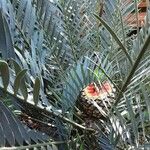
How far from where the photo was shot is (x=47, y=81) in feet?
2.10

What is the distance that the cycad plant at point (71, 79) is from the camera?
0.45 meters

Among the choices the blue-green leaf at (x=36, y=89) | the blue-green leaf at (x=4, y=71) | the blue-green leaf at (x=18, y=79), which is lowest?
the blue-green leaf at (x=36, y=89)

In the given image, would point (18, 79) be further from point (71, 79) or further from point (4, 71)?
point (71, 79)

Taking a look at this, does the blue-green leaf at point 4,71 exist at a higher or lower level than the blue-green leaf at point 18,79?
higher

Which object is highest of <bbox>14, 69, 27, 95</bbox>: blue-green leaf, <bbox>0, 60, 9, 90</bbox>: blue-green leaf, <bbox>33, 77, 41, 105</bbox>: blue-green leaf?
<bbox>0, 60, 9, 90</bbox>: blue-green leaf

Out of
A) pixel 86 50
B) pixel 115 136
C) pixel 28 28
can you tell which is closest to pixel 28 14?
pixel 28 28

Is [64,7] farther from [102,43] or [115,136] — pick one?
[115,136]

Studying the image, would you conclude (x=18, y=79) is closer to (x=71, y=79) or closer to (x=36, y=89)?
(x=36, y=89)

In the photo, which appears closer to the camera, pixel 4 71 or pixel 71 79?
pixel 4 71

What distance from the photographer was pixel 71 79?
559mm

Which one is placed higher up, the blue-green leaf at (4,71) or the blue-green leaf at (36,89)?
the blue-green leaf at (4,71)

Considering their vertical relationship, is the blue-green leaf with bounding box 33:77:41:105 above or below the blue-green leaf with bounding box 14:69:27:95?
below

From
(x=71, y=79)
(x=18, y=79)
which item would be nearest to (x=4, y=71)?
(x=18, y=79)

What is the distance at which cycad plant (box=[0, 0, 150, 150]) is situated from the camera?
0.45 metres
